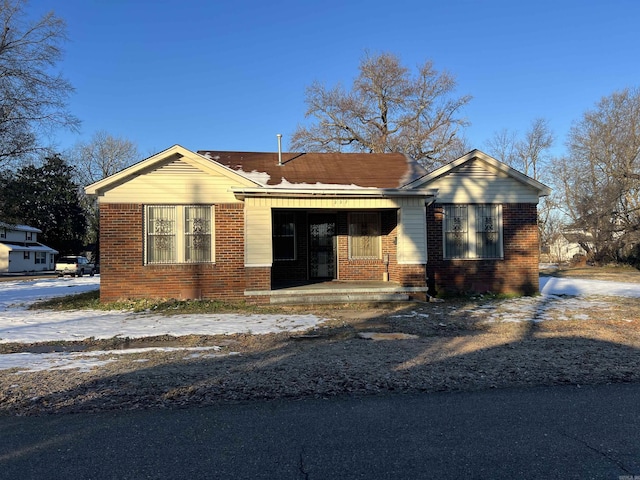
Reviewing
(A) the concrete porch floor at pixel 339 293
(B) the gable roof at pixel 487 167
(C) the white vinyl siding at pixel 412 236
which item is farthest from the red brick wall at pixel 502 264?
(A) the concrete porch floor at pixel 339 293

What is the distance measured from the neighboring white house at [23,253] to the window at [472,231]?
50209mm

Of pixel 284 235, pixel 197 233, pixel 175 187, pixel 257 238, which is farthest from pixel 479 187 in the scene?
pixel 175 187

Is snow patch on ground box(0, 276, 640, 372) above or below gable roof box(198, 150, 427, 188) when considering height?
below

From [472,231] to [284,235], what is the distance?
5793mm

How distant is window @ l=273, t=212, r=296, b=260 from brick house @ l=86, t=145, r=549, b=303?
32 millimetres

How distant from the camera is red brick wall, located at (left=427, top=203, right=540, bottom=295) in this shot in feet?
45.0

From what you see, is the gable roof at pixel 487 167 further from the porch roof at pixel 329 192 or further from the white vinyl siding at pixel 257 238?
the white vinyl siding at pixel 257 238

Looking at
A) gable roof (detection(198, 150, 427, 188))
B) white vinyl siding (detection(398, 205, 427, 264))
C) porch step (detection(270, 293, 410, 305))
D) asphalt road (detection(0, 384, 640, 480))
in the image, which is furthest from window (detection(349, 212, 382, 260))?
asphalt road (detection(0, 384, 640, 480))

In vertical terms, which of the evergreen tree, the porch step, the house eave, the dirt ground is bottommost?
the dirt ground

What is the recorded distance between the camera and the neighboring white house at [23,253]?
50.7 m

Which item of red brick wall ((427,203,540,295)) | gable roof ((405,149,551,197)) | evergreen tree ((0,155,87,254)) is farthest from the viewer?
evergreen tree ((0,155,87,254))

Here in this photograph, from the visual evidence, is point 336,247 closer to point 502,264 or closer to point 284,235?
point 284,235

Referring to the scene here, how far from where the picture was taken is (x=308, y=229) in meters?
14.5

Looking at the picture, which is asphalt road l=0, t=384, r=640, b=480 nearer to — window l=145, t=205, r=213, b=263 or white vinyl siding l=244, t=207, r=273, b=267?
white vinyl siding l=244, t=207, r=273, b=267
